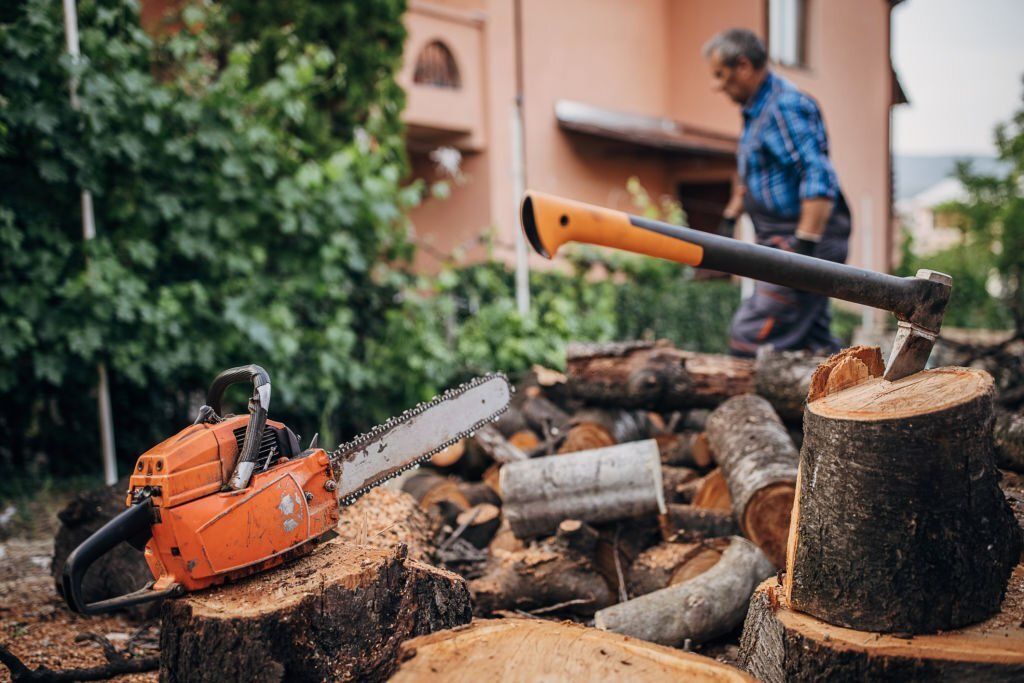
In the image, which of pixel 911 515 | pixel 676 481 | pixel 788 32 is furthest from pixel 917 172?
pixel 911 515

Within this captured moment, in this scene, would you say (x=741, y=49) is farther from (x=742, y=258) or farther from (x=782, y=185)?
(x=742, y=258)

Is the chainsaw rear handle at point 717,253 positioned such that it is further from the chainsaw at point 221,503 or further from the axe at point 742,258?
the chainsaw at point 221,503

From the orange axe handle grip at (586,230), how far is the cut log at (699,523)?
1778 millimetres

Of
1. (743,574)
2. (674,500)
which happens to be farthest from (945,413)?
(674,500)

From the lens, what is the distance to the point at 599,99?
1172 centimetres

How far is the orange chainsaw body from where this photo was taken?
1.94 metres

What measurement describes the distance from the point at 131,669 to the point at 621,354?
2.97 meters

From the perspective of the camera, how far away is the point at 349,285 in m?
6.30

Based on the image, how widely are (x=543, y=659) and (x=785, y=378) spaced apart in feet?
8.38

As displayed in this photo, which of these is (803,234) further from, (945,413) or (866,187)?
(866,187)

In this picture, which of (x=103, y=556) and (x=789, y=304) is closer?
(x=103, y=556)

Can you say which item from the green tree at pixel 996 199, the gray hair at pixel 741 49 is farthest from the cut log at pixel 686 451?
the green tree at pixel 996 199

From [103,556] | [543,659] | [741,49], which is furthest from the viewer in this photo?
[741,49]

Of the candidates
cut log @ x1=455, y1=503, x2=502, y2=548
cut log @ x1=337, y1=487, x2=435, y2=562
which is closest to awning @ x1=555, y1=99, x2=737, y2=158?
cut log @ x1=455, y1=503, x2=502, y2=548
